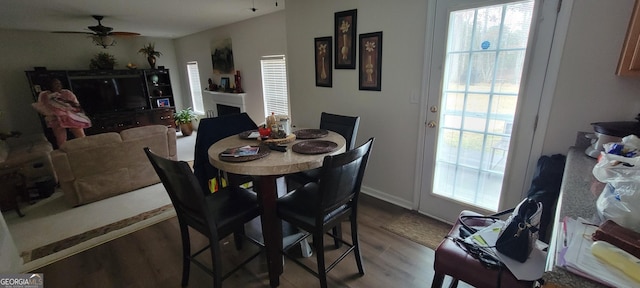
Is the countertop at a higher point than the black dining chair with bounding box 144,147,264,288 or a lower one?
higher

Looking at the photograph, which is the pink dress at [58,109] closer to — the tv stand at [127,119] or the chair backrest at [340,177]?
the tv stand at [127,119]

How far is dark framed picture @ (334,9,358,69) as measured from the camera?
8.61ft

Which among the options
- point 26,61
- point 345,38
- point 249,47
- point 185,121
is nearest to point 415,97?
point 345,38

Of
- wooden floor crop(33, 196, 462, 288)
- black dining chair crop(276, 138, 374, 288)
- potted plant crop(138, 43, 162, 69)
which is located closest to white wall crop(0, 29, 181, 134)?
potted plant crop(138, 43, 162, 69)

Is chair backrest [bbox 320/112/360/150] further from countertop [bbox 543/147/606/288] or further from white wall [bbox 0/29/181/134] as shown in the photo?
white wall [bbox 0/29/181/134]

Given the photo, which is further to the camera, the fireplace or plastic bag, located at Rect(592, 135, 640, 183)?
the fireplace

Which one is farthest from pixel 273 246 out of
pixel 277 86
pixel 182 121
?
pixel 182 121

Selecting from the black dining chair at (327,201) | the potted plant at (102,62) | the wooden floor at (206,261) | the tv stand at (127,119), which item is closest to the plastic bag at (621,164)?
the black dining chair at (327,201)

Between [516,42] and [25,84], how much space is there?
7884 mm

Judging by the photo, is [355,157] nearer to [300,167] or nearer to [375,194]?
[300,167]

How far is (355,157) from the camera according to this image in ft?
4.76

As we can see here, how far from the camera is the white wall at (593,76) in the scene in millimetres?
1486

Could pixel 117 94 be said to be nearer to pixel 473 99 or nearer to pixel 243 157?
pixel 243 157

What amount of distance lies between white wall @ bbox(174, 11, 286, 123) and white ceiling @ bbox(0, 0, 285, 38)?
0.17 m
